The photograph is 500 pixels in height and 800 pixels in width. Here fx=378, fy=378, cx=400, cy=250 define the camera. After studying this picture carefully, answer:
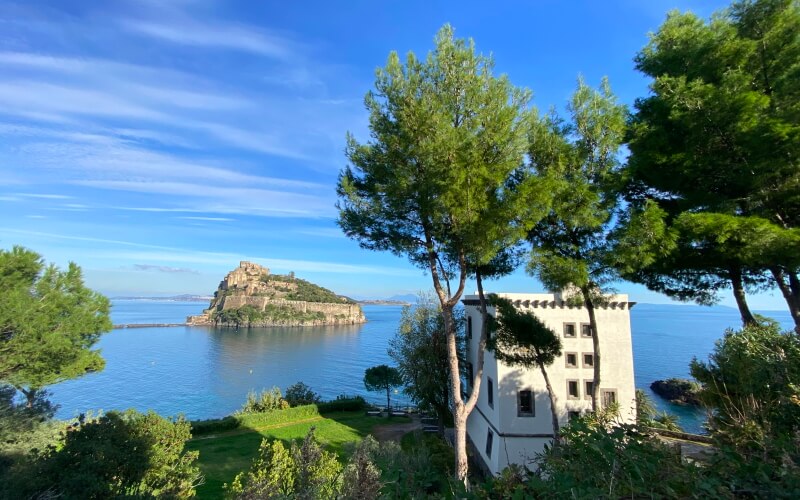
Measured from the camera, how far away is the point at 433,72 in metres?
9.16

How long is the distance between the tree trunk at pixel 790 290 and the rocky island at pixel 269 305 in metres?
130

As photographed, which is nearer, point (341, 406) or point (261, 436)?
point (261, 436)

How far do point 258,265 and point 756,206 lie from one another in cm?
18080

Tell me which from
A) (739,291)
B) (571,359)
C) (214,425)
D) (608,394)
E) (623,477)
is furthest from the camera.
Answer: (214,425)

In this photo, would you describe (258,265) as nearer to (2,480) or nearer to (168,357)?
(168,357)

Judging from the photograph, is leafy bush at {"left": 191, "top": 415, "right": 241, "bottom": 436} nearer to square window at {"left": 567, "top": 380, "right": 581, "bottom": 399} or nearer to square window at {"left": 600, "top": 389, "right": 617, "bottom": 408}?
square window at {"left": 567, "top": 380, "right": 581, "bottom": 399}

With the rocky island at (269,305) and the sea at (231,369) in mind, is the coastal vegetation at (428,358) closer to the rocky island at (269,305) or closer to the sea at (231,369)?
the sea at (231,369)

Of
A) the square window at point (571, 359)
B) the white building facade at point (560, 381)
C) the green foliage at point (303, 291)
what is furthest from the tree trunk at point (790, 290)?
the green foliage at point (303, 291)

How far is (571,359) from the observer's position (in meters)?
16.7

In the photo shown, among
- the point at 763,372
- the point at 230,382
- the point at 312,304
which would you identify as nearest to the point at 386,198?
the point at 763,372

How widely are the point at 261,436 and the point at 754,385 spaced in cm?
2529

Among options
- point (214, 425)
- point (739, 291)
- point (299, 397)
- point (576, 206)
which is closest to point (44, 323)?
point (214, 425)

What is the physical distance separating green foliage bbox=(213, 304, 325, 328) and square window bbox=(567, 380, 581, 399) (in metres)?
122

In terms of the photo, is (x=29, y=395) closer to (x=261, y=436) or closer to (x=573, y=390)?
(x=261, y=436)
